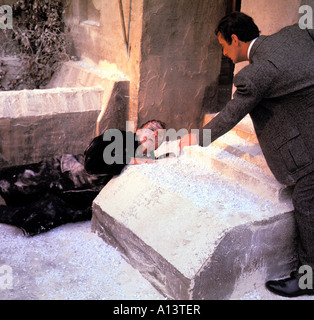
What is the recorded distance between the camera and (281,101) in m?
2.57

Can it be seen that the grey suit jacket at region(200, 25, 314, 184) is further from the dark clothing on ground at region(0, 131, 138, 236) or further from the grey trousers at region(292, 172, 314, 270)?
the dark clothing on ground at region(0, 131, 138, 236)

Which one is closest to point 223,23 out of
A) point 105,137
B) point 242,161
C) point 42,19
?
point 242,161

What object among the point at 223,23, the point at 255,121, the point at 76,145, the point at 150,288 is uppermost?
the point at 223,23

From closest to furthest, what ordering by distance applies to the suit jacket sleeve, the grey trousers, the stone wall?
the suit jacket sleeve → the grey trousers → the stone wall

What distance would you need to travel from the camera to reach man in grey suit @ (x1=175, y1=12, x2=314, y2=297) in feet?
7.97

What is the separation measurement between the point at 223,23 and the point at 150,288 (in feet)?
5.44

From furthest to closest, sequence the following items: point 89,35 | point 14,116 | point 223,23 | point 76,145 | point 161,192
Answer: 1. point 89,35
2. point 76,145
3. point 14,116
4. point 161,192
5. point 223,23

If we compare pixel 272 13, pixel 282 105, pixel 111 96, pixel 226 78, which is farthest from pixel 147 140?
pixel 226 78

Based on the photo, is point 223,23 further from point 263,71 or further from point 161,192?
point 161,192

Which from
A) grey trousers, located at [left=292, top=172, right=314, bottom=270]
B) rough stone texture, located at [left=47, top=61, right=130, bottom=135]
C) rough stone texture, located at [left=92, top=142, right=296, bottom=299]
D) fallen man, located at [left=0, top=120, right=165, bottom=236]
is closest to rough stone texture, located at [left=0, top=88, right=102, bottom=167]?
rough stone texture, located at [left=47, top=61, right=130, bottom=135]

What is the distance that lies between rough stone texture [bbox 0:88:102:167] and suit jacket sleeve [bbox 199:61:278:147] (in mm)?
1985

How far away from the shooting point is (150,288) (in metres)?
2.72

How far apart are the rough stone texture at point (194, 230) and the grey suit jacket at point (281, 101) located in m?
0.33

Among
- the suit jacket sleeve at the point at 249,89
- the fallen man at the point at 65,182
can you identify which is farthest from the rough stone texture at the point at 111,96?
the suit jacket sleeve at the point at 249,89
